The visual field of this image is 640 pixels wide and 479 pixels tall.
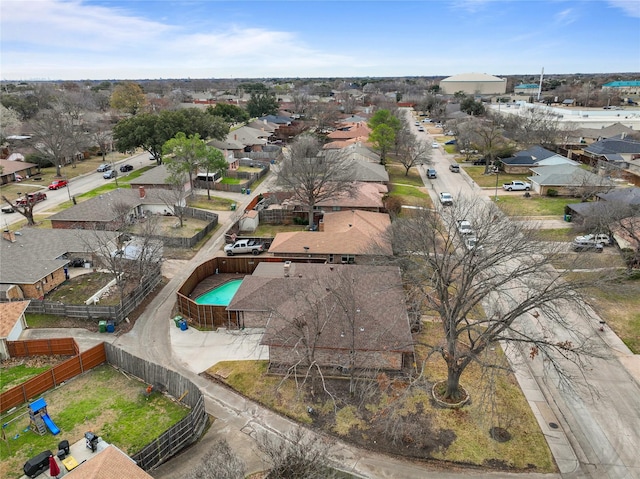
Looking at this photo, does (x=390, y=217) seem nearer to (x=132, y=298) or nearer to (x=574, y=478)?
(x=132, y=298)

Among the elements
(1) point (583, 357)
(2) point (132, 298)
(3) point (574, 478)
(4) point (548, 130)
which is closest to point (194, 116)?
(2) point (132, 298)

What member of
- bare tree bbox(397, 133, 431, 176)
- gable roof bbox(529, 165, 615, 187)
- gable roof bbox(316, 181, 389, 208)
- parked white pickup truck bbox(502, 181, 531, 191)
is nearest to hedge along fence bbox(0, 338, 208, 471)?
gable roof bbox(316, 181, 389, 208)

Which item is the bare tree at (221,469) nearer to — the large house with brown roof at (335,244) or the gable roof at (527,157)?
the large house with brown roof at (335,244)

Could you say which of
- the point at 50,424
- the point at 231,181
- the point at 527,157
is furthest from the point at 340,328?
the point at 527,157

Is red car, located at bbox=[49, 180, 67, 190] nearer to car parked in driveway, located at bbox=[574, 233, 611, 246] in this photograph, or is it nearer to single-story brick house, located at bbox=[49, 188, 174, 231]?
single-story brick house, located at bbox=[49, 188, 174, 231]

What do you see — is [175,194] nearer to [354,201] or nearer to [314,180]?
[314,180]

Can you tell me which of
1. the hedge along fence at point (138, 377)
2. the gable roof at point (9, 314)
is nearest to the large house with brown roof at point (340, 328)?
the hedge along fence at point (138, 377)
